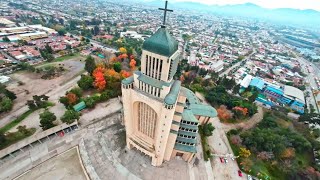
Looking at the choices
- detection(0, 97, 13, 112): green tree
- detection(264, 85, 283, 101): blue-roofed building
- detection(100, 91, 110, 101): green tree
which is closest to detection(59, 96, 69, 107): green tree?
detection(100, 91, 110, 101): green tree

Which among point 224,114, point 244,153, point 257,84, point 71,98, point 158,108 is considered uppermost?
point 158,108

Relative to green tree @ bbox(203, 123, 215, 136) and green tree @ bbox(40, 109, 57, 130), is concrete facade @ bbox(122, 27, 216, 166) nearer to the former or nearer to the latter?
green tree @ bbox(203, 123, 215, 136)

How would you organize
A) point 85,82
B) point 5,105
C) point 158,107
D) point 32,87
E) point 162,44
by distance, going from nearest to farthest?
point 162,44 → point 158,107 → point 5,105 → point 85,82 → point 32,87

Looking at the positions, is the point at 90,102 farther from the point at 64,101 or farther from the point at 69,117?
the point at 69,117

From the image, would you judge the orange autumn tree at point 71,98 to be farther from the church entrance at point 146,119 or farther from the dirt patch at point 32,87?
the church entrance at point 146,119

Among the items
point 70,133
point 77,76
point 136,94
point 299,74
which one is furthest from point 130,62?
point 299,74

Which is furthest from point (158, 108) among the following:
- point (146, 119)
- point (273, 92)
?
point (273, 92)

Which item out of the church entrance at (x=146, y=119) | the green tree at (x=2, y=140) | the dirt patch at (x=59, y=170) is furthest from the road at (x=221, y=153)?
the green tree at (x=2, y=140)
